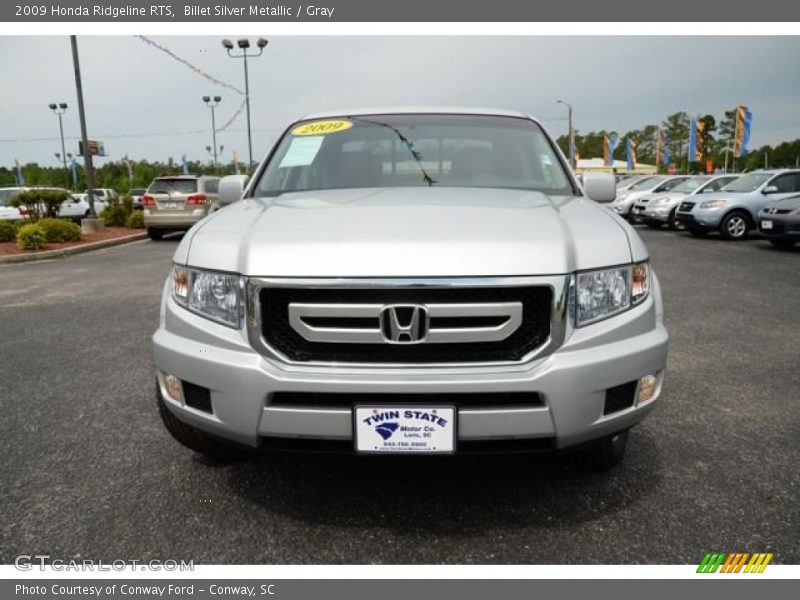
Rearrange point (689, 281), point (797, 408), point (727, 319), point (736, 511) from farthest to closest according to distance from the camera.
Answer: point (689, 281) → point (727, 319) → point (797, 408) → point (736, 511)

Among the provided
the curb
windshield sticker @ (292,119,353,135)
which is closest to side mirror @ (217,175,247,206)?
windshield sticker @ (292,119,353,135)

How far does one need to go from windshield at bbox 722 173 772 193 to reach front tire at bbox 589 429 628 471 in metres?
13.6

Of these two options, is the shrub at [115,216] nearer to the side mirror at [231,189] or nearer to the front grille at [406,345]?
the side mirror at [231,189]

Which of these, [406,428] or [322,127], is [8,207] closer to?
[322,127]

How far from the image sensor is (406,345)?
6.73 feet

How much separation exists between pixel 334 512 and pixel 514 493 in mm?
755

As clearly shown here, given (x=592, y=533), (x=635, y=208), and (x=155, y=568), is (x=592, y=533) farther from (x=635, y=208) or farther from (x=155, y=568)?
(x=635, y=208)

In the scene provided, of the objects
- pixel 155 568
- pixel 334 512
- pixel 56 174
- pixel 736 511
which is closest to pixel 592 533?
pixel 736 511

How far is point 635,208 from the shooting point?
61.2ft

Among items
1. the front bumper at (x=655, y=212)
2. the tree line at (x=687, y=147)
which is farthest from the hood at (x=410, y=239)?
the tree line at (x=687, y=147)

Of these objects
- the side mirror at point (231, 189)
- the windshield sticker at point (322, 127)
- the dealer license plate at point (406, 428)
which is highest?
the windshield sticker at point (322, 127)

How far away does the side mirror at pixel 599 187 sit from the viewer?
3418 mm

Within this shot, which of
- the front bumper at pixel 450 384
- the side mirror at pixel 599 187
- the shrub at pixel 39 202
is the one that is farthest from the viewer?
the shrub at pixel 39 202

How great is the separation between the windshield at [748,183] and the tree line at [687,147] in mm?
77111
